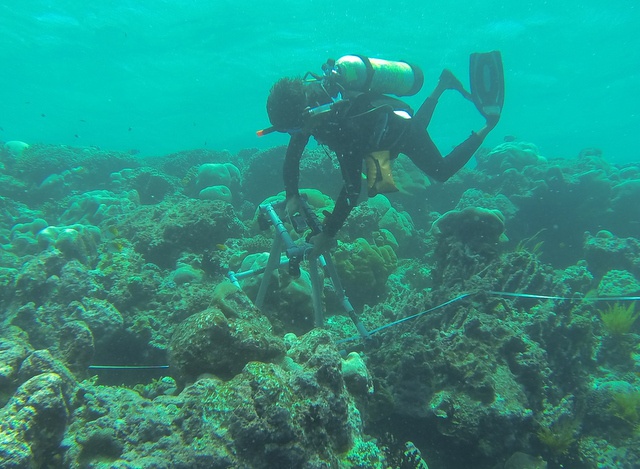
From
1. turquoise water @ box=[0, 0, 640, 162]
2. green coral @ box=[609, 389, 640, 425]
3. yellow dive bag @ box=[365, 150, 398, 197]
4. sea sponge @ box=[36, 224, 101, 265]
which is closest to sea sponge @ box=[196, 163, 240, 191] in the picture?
sea sponge @ box=[36, 224, 101, 265]

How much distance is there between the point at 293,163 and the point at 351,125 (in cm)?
100

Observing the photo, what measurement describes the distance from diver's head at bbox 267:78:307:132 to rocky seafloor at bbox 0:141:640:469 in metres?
2.17

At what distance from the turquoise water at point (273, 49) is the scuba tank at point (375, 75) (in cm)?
2419

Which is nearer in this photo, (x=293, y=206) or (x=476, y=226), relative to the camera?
(x=293, y=206)

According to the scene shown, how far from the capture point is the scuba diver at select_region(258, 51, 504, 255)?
14.0 feet

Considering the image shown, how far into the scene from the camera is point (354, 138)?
4.45m

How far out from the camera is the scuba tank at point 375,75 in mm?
5129

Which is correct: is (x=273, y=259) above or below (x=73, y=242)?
below

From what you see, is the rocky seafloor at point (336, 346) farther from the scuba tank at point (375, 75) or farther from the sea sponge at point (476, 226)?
the scuba tank at point (375, 75)

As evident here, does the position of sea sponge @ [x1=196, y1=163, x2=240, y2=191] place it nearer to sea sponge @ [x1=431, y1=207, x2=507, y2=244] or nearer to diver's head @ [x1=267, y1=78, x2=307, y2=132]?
diver's head @ [x1=267, y1=78, x2=307, y2=132]

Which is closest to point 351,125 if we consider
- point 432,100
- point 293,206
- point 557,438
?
point 293,206

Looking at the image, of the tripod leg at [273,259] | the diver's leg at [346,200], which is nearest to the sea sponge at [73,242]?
the tripod leg at [273,259]

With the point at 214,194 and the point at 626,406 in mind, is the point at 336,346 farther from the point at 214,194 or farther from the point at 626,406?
the point at 214,194

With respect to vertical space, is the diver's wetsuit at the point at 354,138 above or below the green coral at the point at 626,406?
above
